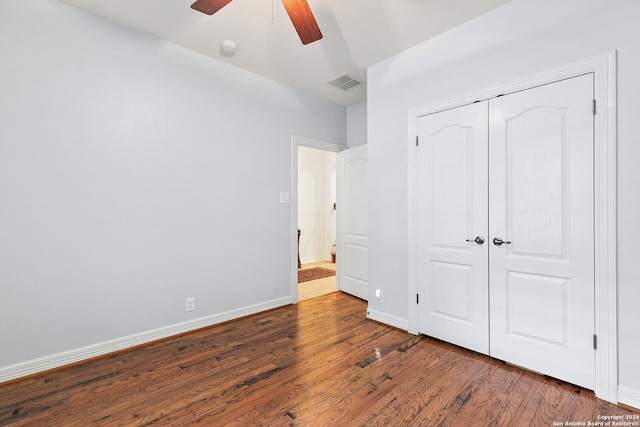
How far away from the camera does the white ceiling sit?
2.34 metres

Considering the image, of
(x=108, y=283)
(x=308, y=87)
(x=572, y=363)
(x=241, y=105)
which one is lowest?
(x=572, y=363)

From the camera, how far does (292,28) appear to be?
103 inches

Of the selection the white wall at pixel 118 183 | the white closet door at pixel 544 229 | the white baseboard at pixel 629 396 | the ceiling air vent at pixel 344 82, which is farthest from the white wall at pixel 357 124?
the white baseboard at pixel 629 396

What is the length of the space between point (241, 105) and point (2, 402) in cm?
305

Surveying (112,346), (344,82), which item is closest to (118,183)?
(112,346)

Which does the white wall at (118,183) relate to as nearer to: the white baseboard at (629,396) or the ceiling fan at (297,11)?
the ceiling fan at (297,11)

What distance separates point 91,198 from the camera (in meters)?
2.45

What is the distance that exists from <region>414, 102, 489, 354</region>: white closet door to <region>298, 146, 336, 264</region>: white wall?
4.29 metres

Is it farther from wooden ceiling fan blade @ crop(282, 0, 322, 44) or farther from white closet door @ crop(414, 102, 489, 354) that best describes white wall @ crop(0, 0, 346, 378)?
white closet door @ crop(414, 102, 489, 354)

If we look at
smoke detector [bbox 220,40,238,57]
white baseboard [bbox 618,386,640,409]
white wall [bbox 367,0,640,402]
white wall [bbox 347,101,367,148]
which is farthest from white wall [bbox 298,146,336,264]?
white baseboard [bbox 618,386,640,409]

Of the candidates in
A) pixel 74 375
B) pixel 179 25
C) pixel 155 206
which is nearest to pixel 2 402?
pixel 74 375

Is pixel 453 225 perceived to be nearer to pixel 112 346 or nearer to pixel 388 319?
pixel 388 319

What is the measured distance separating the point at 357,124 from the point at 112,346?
3838 millimetres

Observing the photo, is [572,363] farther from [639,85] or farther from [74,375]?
[74,375]
